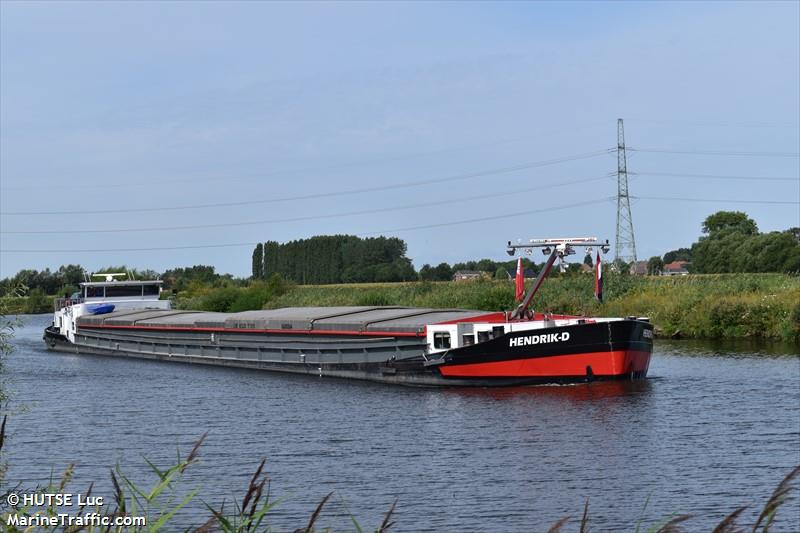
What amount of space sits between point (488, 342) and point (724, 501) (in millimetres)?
14510

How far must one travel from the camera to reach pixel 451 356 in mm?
30797

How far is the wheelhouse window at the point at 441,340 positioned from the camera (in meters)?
32.0

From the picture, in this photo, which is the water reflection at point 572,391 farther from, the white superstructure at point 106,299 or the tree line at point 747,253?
the tree line at point 747,253

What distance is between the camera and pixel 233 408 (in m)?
28.3

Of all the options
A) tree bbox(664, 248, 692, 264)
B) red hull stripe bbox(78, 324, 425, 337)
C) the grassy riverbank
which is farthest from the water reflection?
tree bbox(664, 248, 692, 264)

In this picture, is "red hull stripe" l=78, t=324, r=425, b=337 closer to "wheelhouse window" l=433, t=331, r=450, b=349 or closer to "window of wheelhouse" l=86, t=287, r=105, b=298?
"wheelhouse window" l=433, t=331, r=450, b=349

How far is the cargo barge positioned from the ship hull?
0.03m

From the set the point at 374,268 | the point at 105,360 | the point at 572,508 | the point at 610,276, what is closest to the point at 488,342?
Result: the point at 572,508

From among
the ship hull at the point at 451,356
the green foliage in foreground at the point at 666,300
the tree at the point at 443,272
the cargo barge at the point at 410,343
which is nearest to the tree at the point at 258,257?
the tree at the point at 443,272

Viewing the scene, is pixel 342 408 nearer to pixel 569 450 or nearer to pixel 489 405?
pixel 489 405

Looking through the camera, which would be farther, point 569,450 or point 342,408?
point 342,408

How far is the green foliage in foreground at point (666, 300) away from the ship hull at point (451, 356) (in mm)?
10321

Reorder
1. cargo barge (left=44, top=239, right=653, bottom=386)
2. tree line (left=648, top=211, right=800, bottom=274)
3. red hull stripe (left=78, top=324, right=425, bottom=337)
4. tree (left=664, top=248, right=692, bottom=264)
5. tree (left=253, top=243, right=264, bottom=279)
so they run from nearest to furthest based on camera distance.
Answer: cargo barge (left=44, top=239, right=653, bottom=386) → red hull stripe (left=78, top=324, right=425, bottom=337) → tree line (left=648, top=211, right=800, bottom=274) → tree (left=253, top=243, right=264, bottom=279) → tree (left=664, top=248, right=692, bottom=264)

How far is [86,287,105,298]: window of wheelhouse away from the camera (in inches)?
2293
